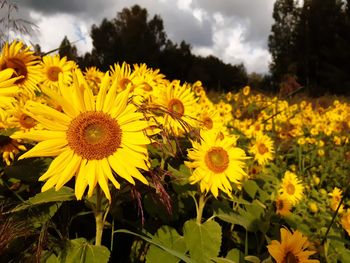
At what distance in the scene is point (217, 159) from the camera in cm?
261

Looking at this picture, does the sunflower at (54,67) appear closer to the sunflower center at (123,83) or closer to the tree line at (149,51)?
the sunflower center at (123,83)

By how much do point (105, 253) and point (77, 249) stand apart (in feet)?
0.51

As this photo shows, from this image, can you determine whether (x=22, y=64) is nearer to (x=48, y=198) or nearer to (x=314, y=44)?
(x=48, y=198)

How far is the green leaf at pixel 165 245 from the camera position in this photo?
2.06 meters

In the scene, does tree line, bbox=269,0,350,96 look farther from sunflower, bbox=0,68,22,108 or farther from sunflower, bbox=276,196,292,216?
sunflower, bbox=0,68,22,108

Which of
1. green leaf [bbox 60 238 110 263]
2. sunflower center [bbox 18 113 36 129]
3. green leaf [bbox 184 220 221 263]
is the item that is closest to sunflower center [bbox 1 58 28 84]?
sunflower center [bbox 18 113 36 129]

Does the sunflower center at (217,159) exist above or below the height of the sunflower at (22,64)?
below

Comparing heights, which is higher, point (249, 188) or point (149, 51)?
point (149, 51)

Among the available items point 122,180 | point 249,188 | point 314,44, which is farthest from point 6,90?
point 314,44

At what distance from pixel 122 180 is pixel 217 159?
83 centimetres

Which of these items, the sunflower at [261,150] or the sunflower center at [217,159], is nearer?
the sunflower center at [217,159]

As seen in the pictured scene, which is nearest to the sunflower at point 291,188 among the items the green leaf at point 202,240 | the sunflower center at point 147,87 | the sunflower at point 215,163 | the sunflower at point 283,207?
the sunflower at point 283,207

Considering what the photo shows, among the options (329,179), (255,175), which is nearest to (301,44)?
(329,179)

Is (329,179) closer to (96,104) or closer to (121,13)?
(96,104)
